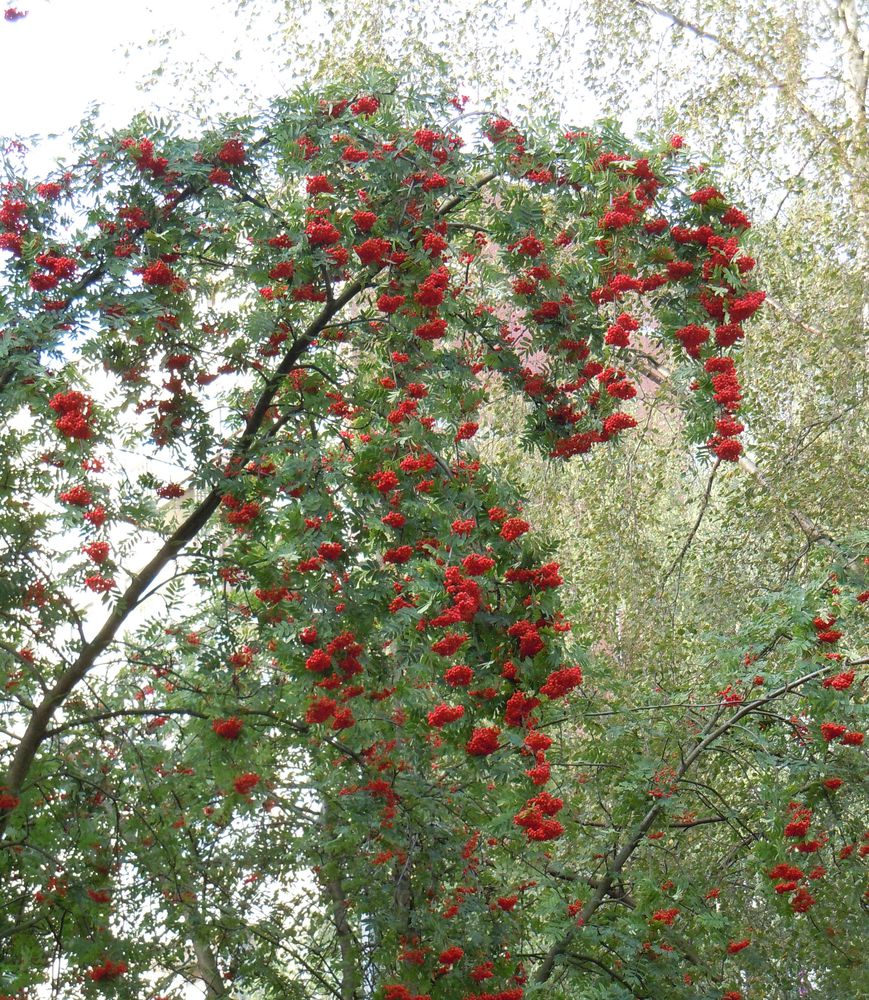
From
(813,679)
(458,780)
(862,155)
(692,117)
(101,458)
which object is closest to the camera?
(101,458)

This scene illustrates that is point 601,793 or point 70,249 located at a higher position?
point 70,249

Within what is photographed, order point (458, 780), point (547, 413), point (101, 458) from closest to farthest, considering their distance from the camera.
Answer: point (101, 458) < point (547, 413) < point (458, 780)

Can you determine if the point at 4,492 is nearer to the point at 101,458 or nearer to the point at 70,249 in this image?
the point at 101,458

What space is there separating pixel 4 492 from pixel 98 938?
174 cm

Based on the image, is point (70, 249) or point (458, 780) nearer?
point (70, 249)

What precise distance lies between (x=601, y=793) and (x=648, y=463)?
9.34ft

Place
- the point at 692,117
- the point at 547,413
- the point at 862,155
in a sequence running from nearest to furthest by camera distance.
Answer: the point at 547,413 < the point at 862,155 < the point at 692,117

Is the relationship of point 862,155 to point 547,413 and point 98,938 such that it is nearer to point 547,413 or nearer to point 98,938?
point 547,413

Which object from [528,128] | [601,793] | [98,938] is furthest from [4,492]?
[601,793]

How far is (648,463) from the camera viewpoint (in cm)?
813

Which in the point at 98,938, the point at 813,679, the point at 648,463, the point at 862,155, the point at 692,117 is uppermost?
the point at 692,117

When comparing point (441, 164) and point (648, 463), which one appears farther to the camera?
point (648, 463)

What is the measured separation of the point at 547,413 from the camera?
478 centimetres

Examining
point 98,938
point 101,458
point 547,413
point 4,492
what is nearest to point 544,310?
point 547,413
